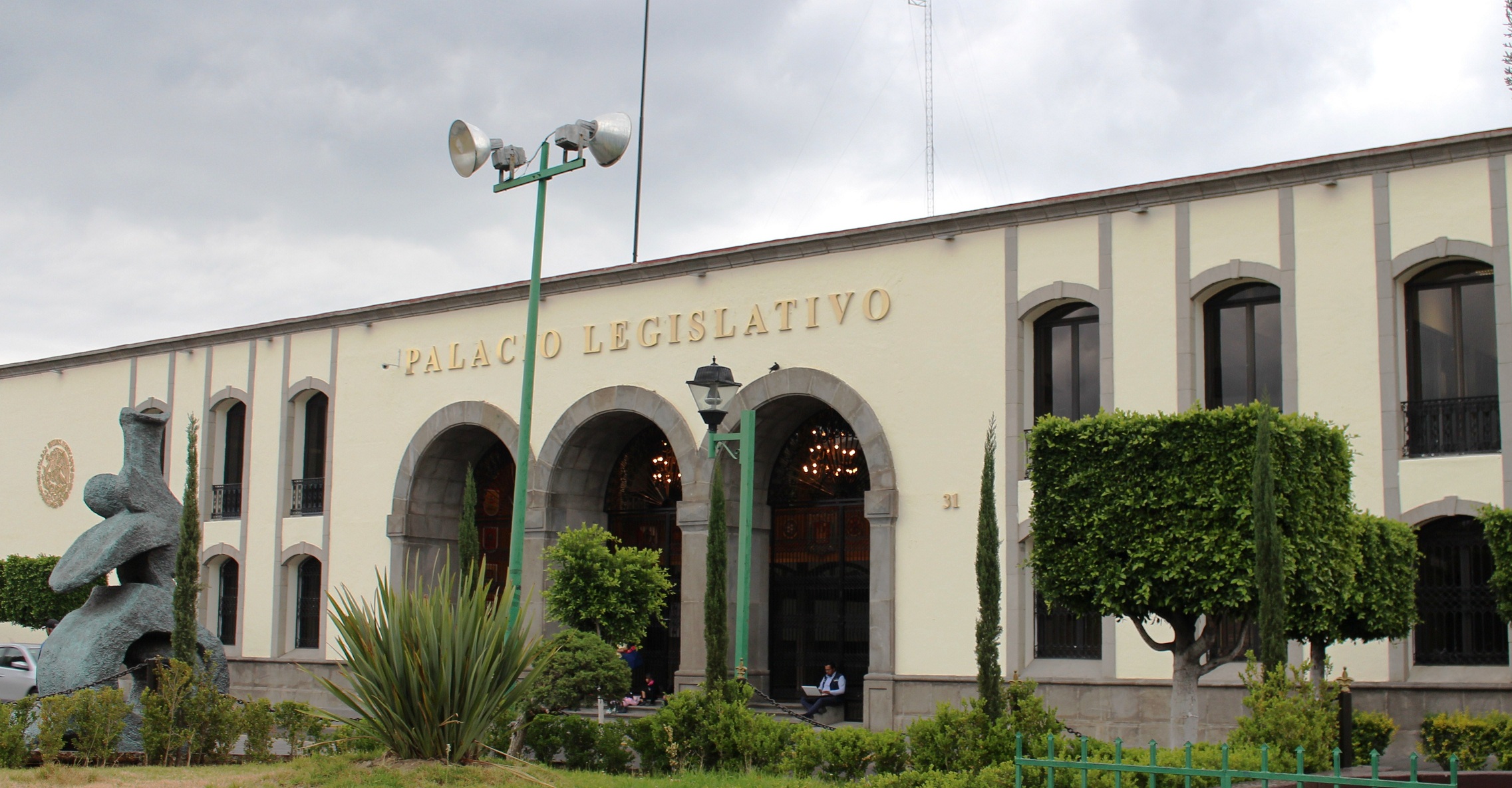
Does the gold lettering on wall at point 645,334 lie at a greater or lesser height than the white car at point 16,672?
greater

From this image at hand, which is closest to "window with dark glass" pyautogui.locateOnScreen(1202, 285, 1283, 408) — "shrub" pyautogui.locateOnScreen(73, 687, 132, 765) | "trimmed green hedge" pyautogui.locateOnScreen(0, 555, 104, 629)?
"shrub" pyautogui.locateOnScreen(73, 687, 132, 765)

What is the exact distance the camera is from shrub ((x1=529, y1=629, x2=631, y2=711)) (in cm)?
1688

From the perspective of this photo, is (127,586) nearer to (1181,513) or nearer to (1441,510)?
(1181,513)

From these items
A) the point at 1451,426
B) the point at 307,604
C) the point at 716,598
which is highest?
the point at 1451,426

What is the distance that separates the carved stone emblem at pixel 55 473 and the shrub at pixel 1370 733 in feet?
90.9

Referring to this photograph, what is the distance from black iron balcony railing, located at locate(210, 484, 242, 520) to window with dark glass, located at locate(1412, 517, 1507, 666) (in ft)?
74.2

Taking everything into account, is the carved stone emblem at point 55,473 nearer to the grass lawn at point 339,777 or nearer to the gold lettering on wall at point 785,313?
the gold lettering on wall at point 785,313

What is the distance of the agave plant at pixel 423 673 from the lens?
1249 centimetres

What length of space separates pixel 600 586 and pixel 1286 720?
1000cm

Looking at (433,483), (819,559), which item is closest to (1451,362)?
(819,559)

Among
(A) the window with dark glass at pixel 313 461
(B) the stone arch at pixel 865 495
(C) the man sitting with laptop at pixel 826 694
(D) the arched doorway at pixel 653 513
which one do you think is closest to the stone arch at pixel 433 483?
(D) the arched doorway at pixel 653 513

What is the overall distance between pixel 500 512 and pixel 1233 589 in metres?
17.8

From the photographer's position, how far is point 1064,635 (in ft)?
67.2

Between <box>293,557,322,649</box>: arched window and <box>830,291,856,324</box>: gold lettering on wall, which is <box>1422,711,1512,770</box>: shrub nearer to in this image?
<box>830,291,856,324</box>: gold lettering on wall
